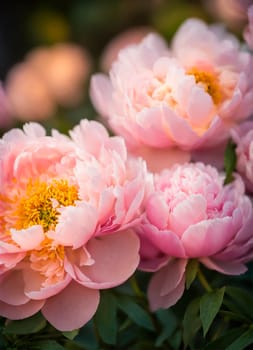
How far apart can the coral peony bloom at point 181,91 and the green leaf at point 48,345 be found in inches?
Result: 7.9

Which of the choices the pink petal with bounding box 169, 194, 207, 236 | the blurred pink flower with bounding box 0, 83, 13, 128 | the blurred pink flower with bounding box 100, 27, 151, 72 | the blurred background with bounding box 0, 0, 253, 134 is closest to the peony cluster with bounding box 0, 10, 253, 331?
the pink petal with bounding box 169, 194, 207, 236

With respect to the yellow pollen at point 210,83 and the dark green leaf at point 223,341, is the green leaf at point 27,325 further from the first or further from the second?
the yellow pollen at point 210,83

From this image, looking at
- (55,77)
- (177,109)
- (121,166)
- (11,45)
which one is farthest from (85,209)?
(11,45)

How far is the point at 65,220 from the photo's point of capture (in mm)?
526

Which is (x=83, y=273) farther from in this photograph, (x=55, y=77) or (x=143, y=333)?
(x=55, y=77)

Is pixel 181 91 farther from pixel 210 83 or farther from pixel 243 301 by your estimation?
pixel 243 301

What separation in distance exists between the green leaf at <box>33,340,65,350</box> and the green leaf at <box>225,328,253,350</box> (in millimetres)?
134

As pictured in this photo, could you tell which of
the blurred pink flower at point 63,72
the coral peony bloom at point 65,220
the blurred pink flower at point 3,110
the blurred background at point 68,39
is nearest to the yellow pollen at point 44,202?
the coral peony bloom at point 65,220

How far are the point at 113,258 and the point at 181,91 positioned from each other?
164mm

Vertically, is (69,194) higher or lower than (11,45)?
higher

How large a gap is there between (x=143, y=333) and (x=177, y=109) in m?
0.21

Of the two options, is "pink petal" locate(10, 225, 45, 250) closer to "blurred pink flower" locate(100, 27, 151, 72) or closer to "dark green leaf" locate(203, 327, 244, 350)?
"dark green leaf" locate(203, 327, 244, 350)

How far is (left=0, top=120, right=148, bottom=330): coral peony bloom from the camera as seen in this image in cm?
54

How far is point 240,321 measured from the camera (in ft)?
1.95
